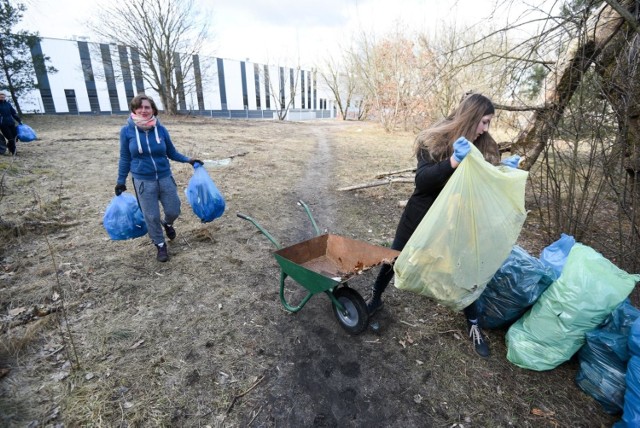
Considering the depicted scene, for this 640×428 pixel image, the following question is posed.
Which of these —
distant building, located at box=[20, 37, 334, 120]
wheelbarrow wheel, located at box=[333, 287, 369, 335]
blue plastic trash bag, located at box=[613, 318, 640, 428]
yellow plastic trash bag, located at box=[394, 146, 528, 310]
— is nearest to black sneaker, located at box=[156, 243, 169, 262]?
wheelbarrow wheel, located at box=[333, 287, 369, 335]

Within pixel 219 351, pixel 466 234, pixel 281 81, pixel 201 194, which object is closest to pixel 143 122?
pixel 201 194

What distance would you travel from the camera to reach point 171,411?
182 cm

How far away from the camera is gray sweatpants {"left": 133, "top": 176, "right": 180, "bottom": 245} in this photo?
120 inches

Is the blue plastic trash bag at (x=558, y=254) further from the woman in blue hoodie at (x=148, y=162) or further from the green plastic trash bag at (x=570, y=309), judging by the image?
the woman in blue hoodie at (x=148, y=162)

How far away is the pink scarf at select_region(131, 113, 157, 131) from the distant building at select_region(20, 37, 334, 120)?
17.7 m

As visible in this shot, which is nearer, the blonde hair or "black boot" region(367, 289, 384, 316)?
the blonde hair

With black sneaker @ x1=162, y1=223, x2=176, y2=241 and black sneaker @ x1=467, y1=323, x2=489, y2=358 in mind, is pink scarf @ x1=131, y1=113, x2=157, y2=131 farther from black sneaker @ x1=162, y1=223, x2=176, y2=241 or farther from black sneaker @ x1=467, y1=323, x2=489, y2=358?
black sneaker @ x1=467, y1=323, x2=489, y2=358

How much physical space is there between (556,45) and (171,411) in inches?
191

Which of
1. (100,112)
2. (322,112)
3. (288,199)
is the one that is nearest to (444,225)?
(288,199)

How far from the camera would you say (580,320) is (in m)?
1.78

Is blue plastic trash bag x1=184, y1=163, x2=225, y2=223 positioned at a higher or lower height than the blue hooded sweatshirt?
lower

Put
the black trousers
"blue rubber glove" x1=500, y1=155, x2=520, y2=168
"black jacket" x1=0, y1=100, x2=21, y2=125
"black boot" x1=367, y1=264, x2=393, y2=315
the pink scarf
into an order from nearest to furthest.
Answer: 1. "blue rubber glove" x1=500, y1=155, x2=520, y2=168
2. "black boot" x1=367, y1=264, x2=393, y2=315
3. the pink scarf
4. "black jacket" x1=0, y1=100, x2=21, y2=125
5. the black trousers

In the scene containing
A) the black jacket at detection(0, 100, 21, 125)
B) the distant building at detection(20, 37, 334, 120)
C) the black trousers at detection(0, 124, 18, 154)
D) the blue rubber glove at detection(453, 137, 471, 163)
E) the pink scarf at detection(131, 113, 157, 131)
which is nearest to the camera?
the blue rubber glove at detection(453, 137, 471, 163)

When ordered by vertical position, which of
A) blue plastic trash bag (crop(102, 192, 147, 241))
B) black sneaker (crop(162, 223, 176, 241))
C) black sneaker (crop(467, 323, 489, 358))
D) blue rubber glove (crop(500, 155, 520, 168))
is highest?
blue rubber glove (crop(500, 155, 520, 168))
